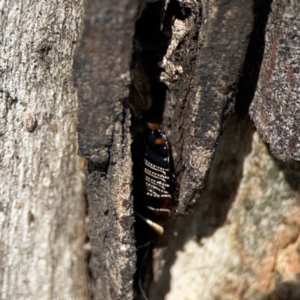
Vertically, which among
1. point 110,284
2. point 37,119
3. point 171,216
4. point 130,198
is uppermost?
point 37,119

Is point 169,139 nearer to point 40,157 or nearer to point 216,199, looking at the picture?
point 216,199

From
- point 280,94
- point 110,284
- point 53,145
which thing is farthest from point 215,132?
point 110,284

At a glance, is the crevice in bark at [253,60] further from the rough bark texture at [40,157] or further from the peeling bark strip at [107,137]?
the rough bark texture at [40,157]

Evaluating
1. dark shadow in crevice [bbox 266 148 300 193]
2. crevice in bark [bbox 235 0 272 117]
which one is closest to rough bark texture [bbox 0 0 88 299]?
crevice in bark [bbox 235 0 272 117]

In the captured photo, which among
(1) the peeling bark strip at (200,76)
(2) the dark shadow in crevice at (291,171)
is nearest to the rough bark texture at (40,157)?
(1) the peeling bark strip at (200,76)

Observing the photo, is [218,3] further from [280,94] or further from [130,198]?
[130,198]

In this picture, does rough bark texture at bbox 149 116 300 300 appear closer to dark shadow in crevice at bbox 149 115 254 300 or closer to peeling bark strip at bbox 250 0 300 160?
dark shadow in crevice at bbox 149 115 254 300
